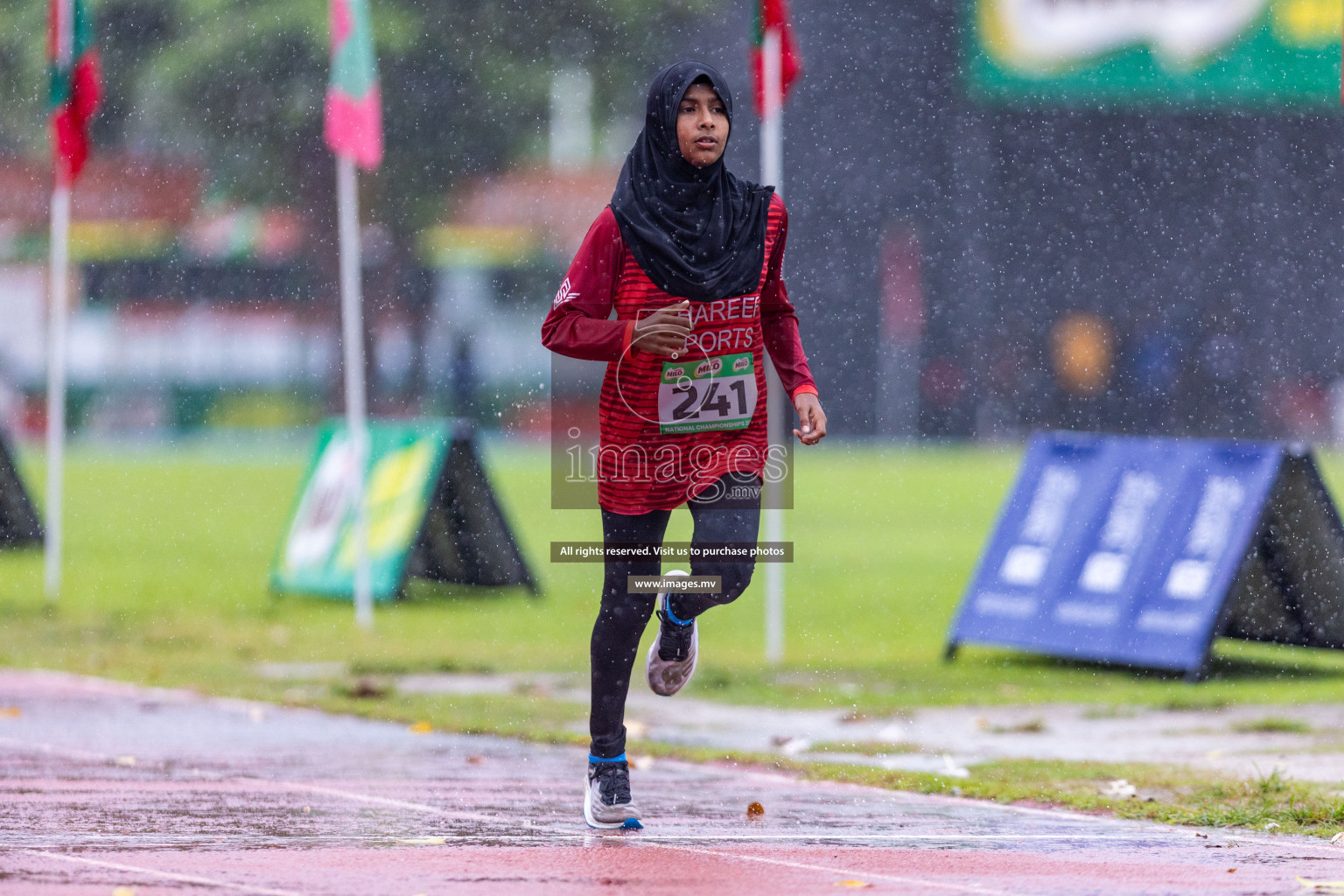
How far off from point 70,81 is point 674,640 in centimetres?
901

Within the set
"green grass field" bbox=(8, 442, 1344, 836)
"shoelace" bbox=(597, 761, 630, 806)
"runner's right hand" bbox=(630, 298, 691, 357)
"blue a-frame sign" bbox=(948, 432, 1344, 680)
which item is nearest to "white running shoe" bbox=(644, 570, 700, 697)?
"shoelace" bbox=(597, 761, 630, 806)

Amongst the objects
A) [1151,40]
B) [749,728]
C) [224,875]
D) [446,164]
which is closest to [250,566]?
[749,728]

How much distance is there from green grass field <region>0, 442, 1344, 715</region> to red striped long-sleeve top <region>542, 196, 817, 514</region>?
11.2 ft

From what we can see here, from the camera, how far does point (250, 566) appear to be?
16641 mm

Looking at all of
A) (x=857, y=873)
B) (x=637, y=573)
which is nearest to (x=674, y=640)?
(x=637, y=573)

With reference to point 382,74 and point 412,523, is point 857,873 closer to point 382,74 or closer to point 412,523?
→ point 412,523

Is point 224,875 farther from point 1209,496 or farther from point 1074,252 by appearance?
point 1074,252

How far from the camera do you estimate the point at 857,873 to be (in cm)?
547

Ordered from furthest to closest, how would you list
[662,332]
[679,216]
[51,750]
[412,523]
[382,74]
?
[382,74] → [412,523] → [51,750] → [679,216] → [662,332]

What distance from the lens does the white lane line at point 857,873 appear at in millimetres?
5227

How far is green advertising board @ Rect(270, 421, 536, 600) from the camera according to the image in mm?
13289

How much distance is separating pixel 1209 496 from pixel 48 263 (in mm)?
33382

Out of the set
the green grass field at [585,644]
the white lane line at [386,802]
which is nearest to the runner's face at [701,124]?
the white lane line at [386,802]

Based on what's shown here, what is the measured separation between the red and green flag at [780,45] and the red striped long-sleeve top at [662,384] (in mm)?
4986
